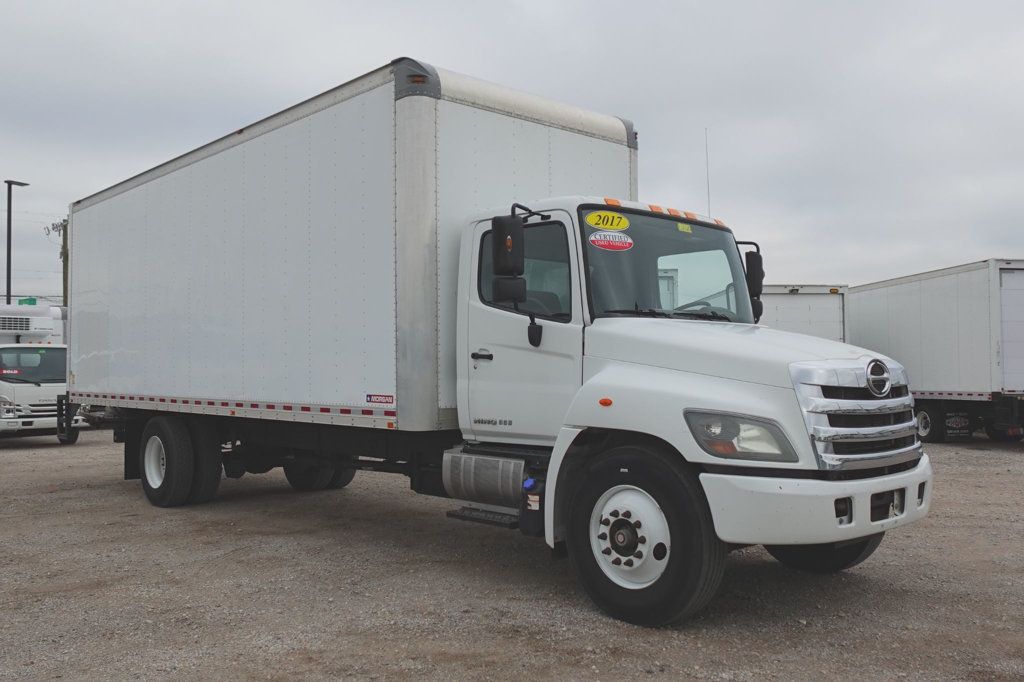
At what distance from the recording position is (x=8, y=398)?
1797 cm

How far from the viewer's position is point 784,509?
483 cm

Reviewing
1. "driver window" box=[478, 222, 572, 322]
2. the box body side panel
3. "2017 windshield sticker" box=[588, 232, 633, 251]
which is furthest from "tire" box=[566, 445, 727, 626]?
the box body side panel

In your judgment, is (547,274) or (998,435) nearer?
(547,274)

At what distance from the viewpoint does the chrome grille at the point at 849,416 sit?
4930 mm

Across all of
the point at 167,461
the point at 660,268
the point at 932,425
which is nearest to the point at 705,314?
the point at 660,268

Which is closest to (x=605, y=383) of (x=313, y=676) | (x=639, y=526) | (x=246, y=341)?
(x=639, y=526)

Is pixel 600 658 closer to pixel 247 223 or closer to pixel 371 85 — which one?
pixel 371 85

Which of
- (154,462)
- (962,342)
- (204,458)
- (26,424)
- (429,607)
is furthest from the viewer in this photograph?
(26,424)

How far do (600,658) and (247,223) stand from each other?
222 inches

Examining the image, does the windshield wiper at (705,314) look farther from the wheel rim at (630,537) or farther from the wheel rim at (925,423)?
the wheel rim at (925,423)

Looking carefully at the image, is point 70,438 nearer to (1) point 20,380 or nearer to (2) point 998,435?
(1) point 20,380

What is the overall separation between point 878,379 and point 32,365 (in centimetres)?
A: 1819

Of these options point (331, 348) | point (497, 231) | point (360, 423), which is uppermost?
point (497, 231)

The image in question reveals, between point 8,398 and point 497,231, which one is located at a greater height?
point 497,231
